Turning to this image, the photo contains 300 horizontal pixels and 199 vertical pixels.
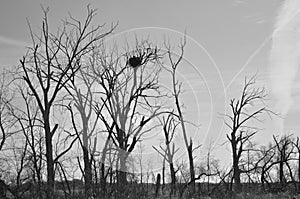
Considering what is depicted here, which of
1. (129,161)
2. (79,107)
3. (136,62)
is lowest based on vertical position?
(129,161)

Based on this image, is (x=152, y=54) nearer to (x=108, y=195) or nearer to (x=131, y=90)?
(x=131, y=90)

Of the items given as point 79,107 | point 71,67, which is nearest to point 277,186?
point 79,107

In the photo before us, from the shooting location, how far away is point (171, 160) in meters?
38.2

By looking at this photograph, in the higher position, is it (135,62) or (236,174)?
(135,62)

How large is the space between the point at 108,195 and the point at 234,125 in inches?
1143

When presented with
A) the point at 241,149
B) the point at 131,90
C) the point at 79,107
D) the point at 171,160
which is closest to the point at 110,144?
the point at 79,107

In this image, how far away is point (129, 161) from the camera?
30.7 meters

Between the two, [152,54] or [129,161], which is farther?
[152,54]

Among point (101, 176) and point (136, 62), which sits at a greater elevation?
point (136, 62)

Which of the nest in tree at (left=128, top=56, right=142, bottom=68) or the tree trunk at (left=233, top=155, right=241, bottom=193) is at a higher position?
the nest in tree at (left=128, top=56, right=142, bottom=68)

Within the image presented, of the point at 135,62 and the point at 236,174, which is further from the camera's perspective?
the point at 236,174

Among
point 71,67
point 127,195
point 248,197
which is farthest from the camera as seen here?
point 71,67

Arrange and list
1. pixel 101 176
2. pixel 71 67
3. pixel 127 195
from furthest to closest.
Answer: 1. pixel 71 67
2. pixel 101 176
3. pixel 127 195

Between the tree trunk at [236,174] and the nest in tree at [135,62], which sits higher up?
the nest in tree at [135,62]
